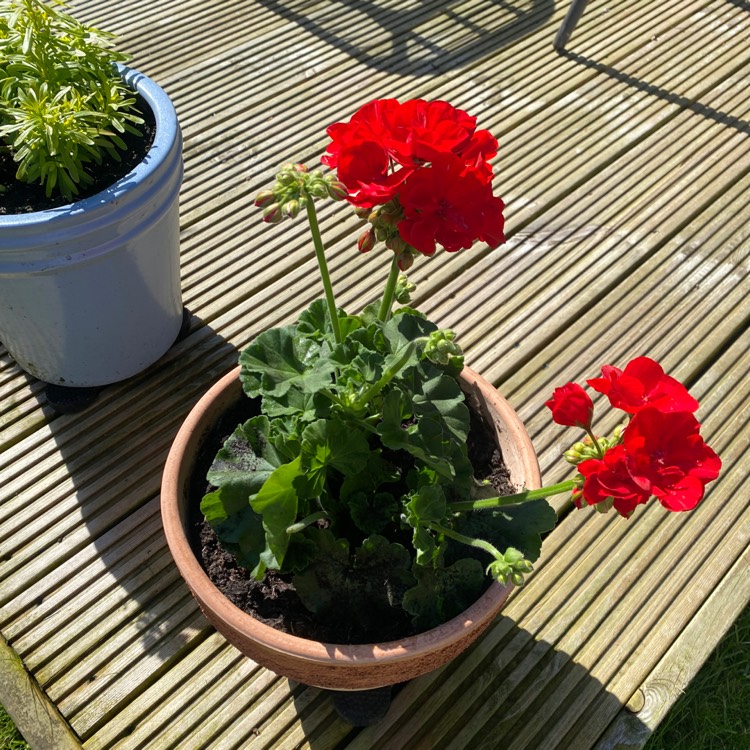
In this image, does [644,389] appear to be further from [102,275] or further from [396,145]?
[102,275]

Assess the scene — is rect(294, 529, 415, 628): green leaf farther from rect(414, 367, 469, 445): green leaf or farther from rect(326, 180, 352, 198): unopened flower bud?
rect(326, 180, 352, 198): unopened flower bud

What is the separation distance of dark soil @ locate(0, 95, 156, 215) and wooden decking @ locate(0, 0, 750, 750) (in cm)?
44

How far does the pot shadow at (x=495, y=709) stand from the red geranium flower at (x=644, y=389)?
0.67 metres

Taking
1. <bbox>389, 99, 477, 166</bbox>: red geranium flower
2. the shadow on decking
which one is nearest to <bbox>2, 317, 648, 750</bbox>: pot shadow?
<bbox>389, 99, 477, 166</bbox>: red geranium flower

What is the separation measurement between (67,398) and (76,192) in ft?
1.51

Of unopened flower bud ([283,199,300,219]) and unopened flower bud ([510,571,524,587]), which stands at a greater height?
unopened flower bud ([283,199,300,219])

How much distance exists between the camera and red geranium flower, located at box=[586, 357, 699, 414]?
756 mm

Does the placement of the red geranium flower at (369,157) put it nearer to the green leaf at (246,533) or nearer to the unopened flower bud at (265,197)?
the unopened flower bud at (265,197)

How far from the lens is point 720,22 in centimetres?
253

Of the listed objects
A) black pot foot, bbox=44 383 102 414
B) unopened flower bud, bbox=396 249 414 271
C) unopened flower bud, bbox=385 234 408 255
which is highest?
unopened flower bud, bbox=385 234 408 255

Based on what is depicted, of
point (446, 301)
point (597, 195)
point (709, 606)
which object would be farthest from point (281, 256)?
point (709, 606)

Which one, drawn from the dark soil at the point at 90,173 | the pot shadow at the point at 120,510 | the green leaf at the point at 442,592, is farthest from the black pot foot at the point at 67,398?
the green leaf at the point at 442,592

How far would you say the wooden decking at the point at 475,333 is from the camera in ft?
4.00

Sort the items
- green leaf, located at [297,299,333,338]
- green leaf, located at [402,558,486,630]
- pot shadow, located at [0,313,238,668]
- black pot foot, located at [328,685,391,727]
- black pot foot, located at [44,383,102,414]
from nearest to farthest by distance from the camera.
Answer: green leaf, located at [402,558,486,630] → green leaf, located at [297,299,333,338] → black pot foot, located at [328,685,391,727] → pot shadow, located at [0,313,238,668] → black pot foot, located at [44,383,102,414]
